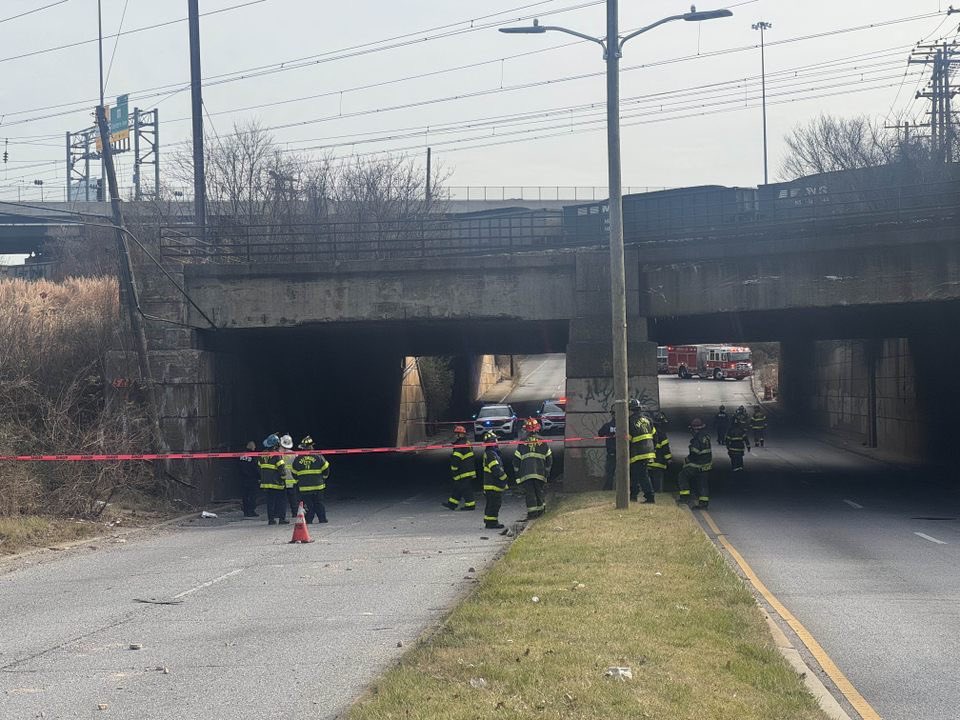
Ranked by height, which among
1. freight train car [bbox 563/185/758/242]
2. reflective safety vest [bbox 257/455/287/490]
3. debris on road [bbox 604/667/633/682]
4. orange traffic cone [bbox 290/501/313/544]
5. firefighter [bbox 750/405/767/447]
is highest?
freight train car [bbox 563/185/758/242]

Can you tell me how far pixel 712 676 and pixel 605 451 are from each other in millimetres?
19674

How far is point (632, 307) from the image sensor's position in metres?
28.2

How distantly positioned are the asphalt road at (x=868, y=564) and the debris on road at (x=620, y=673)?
5.30ft

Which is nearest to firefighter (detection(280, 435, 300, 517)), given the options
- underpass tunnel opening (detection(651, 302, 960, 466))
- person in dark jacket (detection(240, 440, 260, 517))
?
person in dark jacket (detection(240, 440, 260, 517))

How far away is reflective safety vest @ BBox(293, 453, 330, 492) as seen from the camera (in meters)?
22.1

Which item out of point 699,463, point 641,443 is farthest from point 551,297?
point 641,443

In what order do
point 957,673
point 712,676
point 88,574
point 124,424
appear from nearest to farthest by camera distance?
point 712,676
point 957,673
point 88,574
point 124,424

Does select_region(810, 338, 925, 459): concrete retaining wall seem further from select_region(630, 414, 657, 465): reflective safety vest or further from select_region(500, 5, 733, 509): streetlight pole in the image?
select_region(500, 5, 733, 509): streetlight pole

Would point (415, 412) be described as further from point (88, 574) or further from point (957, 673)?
point (957, 673)

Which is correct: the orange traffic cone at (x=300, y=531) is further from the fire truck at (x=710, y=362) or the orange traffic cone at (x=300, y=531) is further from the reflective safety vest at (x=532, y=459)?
the fire truck at (x=710, y=362)

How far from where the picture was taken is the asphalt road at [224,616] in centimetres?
790

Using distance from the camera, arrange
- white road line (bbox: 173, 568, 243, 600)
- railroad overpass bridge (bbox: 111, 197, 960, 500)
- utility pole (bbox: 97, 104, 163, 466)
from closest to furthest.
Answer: white road line (bbox: 173, 568, 243, 600), utility pole (bbox: 97, 104, 163, 466), railroad overpass bridge (bbox: 111, 197, 960, 500)

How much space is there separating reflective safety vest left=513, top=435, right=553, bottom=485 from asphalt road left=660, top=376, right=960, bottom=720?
337cm

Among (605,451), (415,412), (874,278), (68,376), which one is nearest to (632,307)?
(605,451)
